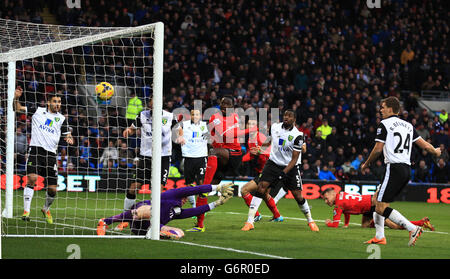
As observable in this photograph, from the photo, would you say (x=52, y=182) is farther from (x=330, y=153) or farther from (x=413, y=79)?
(x=413, y=79)

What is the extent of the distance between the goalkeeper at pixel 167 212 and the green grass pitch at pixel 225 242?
30cm

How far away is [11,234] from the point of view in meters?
10.2

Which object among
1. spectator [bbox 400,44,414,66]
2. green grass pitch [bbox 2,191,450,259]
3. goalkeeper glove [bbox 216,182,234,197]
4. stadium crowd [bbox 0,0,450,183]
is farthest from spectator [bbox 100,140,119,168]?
spectator [bbox 400,44,414,66]

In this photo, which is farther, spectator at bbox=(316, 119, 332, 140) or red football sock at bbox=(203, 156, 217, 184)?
spectator at bbox=(316, 119, 332, 140)

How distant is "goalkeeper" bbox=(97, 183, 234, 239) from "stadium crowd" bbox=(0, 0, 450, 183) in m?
9.91

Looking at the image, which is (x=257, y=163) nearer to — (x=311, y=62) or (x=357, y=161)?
(x=357, y=161)

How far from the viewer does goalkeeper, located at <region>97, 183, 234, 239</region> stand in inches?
399

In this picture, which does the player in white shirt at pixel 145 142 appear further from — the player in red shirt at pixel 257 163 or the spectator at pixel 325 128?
the spectator at pixel 325 128

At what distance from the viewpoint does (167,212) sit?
10.3 metres

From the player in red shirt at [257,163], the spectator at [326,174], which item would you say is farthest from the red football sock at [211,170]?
the spectator at [326,174]

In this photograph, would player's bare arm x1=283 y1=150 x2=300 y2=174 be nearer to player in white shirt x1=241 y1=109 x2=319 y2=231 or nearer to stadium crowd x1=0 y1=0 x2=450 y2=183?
player in white shirt x1=241 y1=109 x2=319 y2=231

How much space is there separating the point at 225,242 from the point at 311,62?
18.2 m

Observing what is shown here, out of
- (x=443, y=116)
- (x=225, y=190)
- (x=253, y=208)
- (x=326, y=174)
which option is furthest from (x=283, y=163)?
(x=443, y=116)

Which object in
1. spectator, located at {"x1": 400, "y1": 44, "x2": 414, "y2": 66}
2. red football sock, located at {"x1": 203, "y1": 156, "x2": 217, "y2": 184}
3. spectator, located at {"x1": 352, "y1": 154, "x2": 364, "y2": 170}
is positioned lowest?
spectator, located at {"x1": 352, "y1": 154, "x2": 364, "y2": 170}
